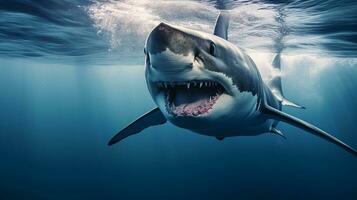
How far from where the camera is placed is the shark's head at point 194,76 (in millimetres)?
2637

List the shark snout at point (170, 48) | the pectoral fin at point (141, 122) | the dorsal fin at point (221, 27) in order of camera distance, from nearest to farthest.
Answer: the shark snout at point (170, 48)
the dorsal fin at point (221, 27)
the pectoral fin at point (141, 122)

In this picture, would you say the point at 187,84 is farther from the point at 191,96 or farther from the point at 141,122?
the point at 141,122

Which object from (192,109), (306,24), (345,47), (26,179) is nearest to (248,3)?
(306,24)

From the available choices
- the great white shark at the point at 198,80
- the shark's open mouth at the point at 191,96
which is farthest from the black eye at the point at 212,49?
the shark's open mouth at the point at 191,96

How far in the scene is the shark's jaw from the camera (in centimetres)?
316

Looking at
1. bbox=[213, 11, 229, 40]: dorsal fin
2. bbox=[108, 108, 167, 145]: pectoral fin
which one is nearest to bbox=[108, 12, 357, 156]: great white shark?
bbox=[213, 11, 229, 40]: dorsal fin

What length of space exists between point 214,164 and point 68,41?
54.8ft

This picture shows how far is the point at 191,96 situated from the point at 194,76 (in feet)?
1.50

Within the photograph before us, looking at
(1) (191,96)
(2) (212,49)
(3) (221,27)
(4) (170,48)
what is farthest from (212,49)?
(3) (221,27)

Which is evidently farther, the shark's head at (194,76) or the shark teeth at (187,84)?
the shark teeth at (187,84)

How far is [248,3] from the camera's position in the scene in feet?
37.9

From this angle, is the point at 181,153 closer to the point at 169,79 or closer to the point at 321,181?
the point at 321,181

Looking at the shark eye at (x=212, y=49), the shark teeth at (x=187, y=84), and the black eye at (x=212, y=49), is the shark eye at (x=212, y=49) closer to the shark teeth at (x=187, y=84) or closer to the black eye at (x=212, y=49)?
the black eye at (x=212, y=49)

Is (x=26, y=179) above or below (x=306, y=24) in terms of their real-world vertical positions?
below
